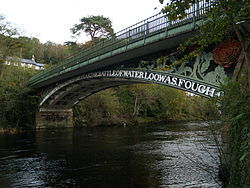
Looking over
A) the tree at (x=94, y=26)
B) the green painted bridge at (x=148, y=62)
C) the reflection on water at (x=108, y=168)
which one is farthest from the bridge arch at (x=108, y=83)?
the tree at (x=94, y=26)

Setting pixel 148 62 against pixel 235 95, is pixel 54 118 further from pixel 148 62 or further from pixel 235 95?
pixel 235 95

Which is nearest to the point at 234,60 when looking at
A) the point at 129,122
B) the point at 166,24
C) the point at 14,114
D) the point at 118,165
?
the point at 166,24

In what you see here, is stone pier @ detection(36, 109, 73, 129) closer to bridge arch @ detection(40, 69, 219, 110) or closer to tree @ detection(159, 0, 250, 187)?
bridge arch @ detection(40, 69, 219, 110)

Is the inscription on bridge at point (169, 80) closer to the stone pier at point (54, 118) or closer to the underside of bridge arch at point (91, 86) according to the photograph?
the underside of bridge arch at point (91, 86)

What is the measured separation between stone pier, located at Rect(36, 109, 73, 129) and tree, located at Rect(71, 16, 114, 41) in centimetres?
1546

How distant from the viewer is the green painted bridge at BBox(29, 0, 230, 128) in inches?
436

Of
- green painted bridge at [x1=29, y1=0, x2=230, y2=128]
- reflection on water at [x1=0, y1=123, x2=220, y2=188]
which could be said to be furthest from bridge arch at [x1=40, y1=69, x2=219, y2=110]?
reflection on water at [x1=0, y1=123, x2=220, y2=188]

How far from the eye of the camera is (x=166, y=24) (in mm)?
12500

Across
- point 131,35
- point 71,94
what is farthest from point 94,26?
point 131,35

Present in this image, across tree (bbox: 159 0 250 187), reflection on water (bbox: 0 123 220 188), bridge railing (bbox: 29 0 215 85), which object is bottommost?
reflection on water (bbox: 0 123 220 188)

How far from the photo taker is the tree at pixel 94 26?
42872 mm

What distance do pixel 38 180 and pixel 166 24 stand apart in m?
9.07

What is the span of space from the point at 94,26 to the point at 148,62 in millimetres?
32894

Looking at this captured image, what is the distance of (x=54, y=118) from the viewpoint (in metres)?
34.9
